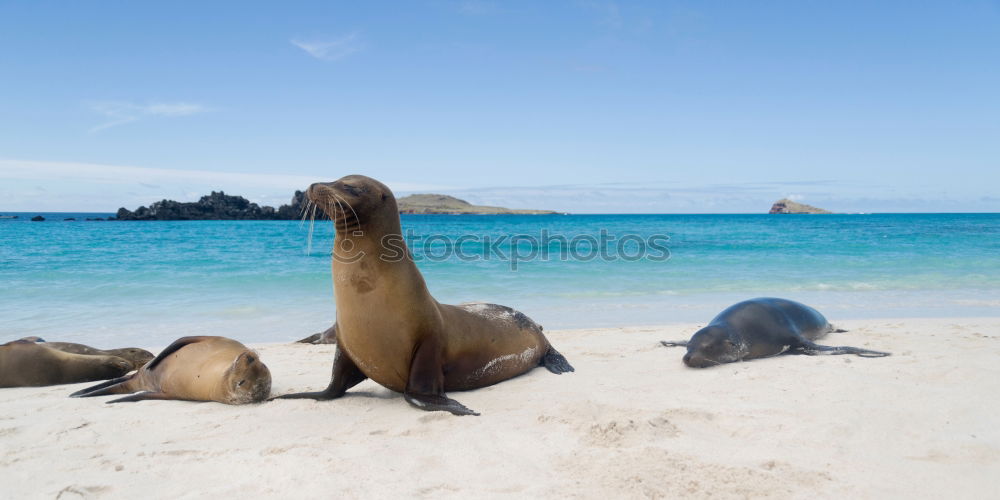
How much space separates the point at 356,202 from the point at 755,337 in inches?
142

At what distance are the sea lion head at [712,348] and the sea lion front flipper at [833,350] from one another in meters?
0.63

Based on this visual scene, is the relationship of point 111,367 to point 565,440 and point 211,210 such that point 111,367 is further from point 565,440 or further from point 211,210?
point 211,210

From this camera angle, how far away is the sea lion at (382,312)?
392 centimetres

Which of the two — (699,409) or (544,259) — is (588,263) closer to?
(544,259)

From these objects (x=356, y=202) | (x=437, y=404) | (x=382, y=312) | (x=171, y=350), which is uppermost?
(x=356, y=202)

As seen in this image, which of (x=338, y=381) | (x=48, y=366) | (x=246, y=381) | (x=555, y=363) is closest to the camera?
(x=246, y=381)

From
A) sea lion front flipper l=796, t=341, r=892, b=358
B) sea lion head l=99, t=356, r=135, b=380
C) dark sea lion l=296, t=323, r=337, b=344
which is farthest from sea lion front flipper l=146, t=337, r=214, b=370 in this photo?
sea lion front flipper l=796, t=341, r=892, b=358

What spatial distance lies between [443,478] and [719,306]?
826 centimetres

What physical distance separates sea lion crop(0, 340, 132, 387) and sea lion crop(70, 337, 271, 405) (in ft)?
1.59

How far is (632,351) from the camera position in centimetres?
607

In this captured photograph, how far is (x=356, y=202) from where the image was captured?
12.7 ft

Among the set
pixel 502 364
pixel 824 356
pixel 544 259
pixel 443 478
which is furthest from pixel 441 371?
pixel 544 259

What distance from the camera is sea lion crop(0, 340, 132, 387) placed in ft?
16.8

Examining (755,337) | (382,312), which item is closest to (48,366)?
(382,312)
